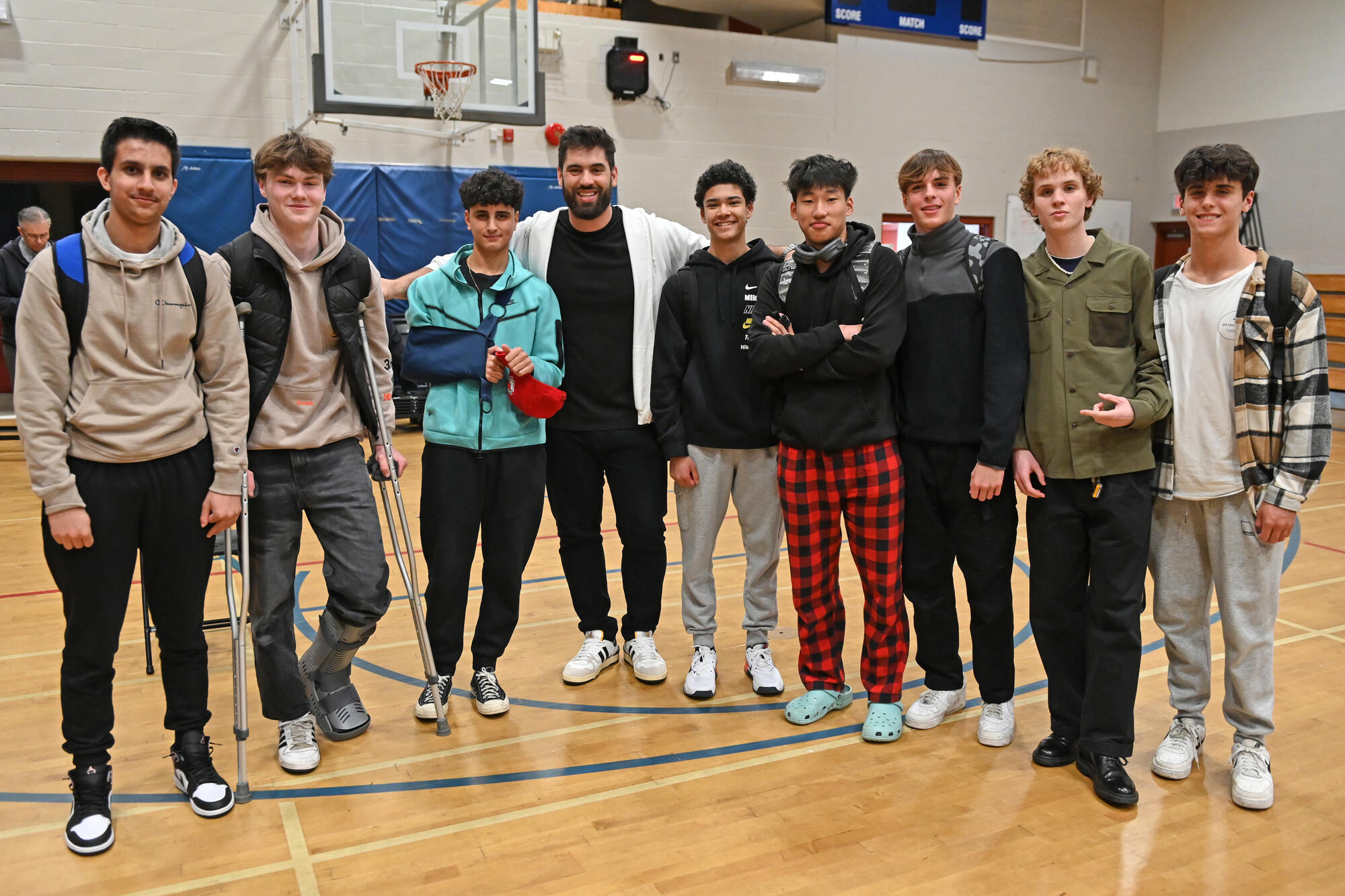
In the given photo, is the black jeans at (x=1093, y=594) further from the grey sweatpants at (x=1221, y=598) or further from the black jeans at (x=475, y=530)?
the black jeans at (x=475, y=530)

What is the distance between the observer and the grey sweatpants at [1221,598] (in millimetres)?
2748

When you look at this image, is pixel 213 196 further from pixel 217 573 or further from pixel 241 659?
pixel 241 659

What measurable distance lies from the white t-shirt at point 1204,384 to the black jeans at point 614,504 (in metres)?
1.65

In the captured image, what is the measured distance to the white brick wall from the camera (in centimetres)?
909

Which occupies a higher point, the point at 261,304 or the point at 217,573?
the point at 261,304

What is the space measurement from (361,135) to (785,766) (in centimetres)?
876

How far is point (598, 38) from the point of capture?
434 inches

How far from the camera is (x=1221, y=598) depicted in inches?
110

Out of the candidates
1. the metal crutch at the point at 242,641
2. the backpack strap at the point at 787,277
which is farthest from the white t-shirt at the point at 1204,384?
the metal crutch at the point at 242,641

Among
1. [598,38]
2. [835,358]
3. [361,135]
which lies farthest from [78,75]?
[835,358]

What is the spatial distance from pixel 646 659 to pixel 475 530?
32.1 inches

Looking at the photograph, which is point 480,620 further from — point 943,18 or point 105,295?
point 943,18

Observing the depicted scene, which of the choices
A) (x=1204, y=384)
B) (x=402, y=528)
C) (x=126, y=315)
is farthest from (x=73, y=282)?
(x=1204, y=384)

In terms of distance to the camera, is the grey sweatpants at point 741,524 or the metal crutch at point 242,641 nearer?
the metal crutch at point 242,641
